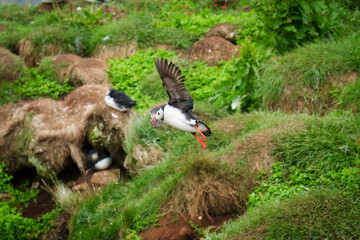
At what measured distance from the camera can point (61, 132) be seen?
704 cm

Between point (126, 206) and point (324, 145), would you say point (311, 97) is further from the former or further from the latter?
point (126, 206)

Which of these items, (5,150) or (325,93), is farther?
(5,150)

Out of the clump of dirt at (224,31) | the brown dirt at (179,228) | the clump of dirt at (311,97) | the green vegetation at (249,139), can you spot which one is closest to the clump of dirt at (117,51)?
the green vegetation at (249,139)

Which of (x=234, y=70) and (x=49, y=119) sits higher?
(x=234, y=70)

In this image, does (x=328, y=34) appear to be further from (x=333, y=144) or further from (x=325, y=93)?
(x=333, y=144)

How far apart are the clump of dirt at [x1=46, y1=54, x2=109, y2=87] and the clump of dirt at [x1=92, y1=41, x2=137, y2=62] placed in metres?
0.39

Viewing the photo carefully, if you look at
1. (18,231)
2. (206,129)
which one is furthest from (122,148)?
(206,129)

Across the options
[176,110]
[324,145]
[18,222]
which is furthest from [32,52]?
[176,110]

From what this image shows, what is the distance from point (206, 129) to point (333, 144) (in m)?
2.88

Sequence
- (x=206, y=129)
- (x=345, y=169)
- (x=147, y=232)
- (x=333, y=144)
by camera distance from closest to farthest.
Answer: (x=206, y=129) < (x=345, y=169) < (x=333, y=144) < (x=147, y=232)

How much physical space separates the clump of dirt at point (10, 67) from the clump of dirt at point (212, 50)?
11.0 feet

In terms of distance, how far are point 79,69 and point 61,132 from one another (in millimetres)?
1920

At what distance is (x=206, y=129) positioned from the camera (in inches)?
87.0

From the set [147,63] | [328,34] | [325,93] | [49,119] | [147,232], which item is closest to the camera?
[147,232]
